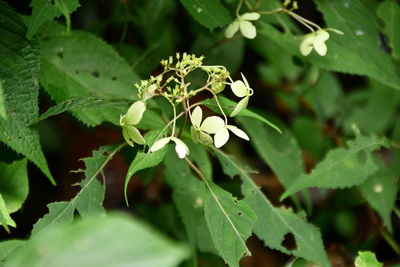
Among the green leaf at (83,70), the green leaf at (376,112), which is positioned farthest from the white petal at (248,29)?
the green leaf at (376,112)

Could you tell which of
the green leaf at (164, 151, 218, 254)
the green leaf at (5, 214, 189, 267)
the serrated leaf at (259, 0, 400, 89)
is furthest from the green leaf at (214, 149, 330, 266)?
the green leaf at (5, 214, 189, 267)

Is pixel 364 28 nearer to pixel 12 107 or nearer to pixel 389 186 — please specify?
pixel 389 186

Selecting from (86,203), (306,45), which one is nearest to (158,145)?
(86,203)

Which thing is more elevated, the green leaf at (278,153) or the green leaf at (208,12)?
Result: the green leaf at (208,12)

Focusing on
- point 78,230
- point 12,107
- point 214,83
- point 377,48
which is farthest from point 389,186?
point 78,230

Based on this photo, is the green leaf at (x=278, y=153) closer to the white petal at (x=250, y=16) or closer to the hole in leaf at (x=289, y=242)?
the white petal at (x=250, y=16)

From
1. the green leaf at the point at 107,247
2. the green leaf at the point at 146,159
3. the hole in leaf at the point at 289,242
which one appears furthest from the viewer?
the hole in leaf at the point at 289,242

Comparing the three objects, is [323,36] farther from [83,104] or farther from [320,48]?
[83,104]
